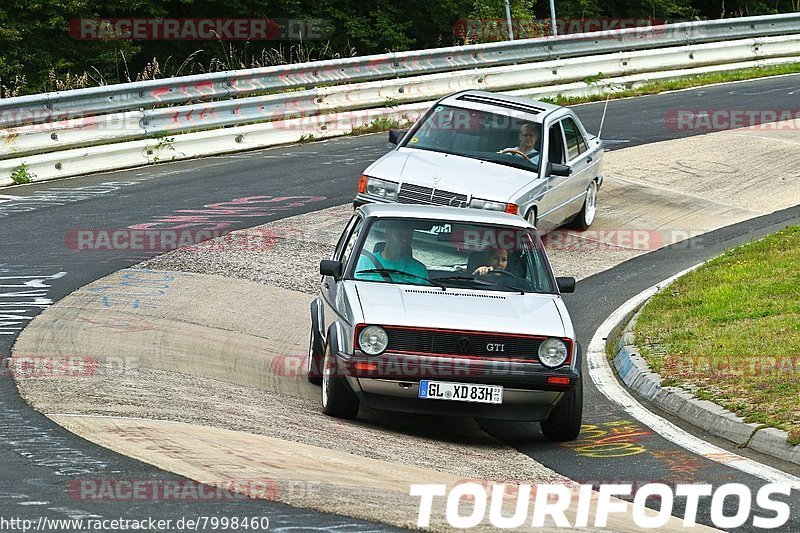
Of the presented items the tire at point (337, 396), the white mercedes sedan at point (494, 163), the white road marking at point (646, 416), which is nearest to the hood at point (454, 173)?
the white mercedes sedan at point (494, 163)

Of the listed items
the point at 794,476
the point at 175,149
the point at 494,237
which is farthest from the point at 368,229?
the point at 175,149

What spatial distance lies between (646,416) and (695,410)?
1.33ft

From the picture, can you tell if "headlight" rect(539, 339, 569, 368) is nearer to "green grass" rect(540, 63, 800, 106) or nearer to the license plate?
the license plate

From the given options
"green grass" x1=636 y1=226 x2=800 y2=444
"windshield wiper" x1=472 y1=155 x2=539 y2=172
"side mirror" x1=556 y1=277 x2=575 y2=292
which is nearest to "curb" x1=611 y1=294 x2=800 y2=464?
"green grass" x1=636 y1=226 x2=800 y2=444

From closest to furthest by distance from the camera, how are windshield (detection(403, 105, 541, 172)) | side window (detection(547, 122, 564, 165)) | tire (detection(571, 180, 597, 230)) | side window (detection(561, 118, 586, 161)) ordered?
windshield (detection(403, 105, 541, 172))
side window (detection(547, 122, 564, 165))
side window (detection(561, 118, 586, 161))
tire (detection(571, 180, 597, 230))

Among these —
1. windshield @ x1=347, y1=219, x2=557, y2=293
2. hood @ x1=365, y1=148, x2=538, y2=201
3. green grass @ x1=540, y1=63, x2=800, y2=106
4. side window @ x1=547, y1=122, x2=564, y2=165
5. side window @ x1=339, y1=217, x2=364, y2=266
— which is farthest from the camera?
green grass @ x1=540, y1=63, x2=800, y2=106

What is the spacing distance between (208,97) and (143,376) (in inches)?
481

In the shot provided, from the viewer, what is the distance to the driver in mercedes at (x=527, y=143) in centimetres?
1554

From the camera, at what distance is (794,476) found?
819cm

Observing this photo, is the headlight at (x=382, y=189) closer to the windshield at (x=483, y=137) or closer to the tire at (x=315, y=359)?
the windshield at (x=483, y=137)

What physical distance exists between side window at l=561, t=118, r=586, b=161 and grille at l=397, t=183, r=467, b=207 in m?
2.53

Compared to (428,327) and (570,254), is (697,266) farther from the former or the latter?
(428,327)

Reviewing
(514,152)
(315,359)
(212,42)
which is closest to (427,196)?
(514,152)

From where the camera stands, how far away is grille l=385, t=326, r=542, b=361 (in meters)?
8.77
